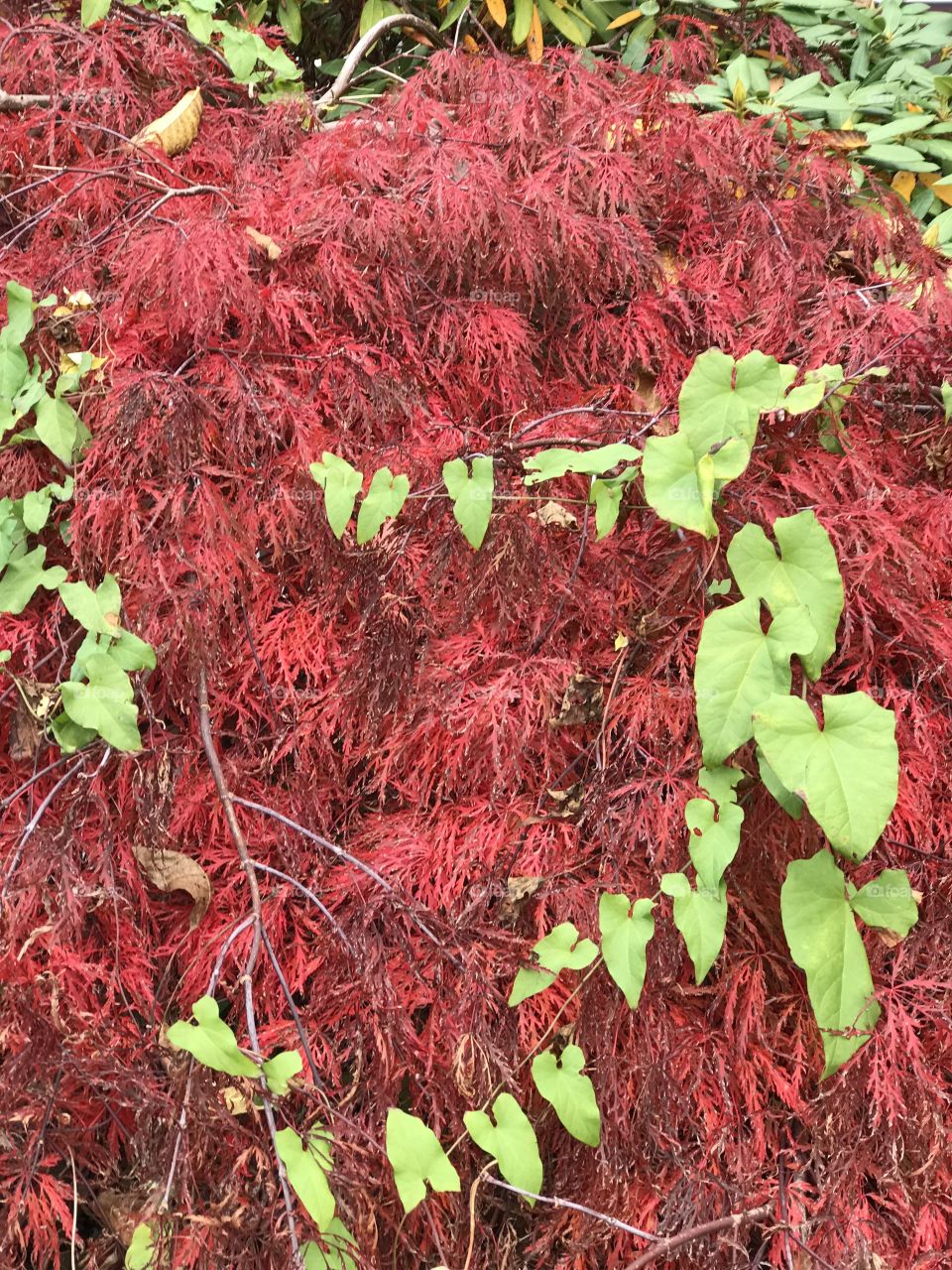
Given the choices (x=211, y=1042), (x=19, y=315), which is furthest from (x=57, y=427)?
(x=211, y=1042)

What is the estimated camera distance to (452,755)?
1.10 metres

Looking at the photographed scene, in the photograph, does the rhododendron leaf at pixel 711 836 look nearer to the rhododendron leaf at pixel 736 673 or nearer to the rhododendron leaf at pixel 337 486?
the rhododendron leaf at pixel 736 673

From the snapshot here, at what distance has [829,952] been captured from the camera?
0.93m

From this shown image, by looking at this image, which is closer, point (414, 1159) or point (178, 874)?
point (414, 1159)

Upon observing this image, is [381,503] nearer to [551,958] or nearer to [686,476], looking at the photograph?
[686,476]

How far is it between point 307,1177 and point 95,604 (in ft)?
2.05

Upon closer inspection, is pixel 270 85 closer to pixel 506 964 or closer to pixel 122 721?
pixel 122 721

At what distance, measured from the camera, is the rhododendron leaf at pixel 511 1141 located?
897mm

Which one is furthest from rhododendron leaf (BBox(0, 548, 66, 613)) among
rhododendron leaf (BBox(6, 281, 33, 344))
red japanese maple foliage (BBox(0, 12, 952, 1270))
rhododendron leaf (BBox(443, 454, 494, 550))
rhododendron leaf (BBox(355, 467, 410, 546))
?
rhododendron leaf (BBox(443, 454, 494, 550))

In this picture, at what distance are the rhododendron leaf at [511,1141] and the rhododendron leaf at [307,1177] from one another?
0.14m

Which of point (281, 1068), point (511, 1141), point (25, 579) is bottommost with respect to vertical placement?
point (511, 1141)

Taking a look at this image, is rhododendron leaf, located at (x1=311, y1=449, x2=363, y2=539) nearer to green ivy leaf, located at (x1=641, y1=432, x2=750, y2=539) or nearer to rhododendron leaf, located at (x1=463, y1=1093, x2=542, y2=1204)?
green ivy leaf, located at (x1=641, y1=432, x2=750, y2=539)

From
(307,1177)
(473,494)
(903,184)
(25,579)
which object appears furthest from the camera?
(903,184)

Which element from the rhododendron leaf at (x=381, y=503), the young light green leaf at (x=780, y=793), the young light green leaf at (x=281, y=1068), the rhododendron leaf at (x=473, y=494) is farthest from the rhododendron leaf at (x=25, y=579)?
the young light green leaf at (x=780, y=793)
